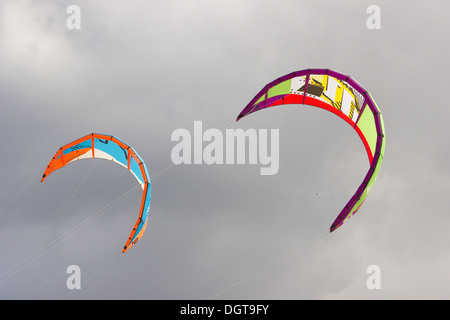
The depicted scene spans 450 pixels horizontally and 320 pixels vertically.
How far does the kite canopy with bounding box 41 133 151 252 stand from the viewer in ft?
111

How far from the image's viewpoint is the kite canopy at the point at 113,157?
33.8 m

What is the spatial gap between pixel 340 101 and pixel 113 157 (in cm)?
1439

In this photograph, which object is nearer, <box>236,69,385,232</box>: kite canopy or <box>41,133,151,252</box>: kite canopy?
<box>236,69,385,232</box>: kite canopy

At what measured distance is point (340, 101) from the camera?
1280 inches

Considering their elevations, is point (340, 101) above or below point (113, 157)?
above

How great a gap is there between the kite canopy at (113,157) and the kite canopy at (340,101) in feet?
21.6

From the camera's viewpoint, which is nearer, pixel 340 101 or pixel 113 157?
pixel 340 101

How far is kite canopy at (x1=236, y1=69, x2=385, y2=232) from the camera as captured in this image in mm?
28875

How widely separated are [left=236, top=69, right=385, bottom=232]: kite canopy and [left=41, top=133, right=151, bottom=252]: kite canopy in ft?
21.6

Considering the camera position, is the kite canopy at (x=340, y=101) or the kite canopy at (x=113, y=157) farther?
the kite canopy at (x=113, y=157)

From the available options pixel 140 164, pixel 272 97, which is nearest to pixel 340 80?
pixel 272 97

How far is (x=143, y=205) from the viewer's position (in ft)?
110
